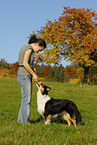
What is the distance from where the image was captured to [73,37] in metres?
22.5

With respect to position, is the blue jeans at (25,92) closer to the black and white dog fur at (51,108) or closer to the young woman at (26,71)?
the young woman at (26,71)

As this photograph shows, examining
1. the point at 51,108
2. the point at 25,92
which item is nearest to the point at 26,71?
the point at 25,92

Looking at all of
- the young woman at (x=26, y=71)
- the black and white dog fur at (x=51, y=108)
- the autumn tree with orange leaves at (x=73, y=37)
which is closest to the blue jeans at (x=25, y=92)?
the young woman at (x=26, y=71)

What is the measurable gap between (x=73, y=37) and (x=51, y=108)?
18.0 meters

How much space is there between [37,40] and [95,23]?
20.6 meters

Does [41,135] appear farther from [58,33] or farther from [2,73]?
[2,73]

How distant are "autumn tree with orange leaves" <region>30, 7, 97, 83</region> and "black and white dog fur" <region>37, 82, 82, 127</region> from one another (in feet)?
54.8

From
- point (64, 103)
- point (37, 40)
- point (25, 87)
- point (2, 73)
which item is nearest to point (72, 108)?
point (64, 103)

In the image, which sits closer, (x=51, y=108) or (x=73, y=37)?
(x=51, y=108)

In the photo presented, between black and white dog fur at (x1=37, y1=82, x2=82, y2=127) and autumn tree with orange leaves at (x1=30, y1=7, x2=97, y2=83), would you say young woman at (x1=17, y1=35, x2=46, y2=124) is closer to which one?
black and white dog fur at (x1=37, y1=82, x2=82, y2=127)

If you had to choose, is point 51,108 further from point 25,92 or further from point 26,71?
point 26,71

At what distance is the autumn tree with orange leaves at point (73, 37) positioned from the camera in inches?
885

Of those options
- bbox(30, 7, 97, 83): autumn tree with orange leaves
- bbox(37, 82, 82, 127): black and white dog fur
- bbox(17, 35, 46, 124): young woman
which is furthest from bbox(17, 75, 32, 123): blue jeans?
bbox(30, 7, 97, 83): autumn tree with orange leaves

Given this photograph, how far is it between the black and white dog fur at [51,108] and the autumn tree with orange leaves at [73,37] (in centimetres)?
1669
